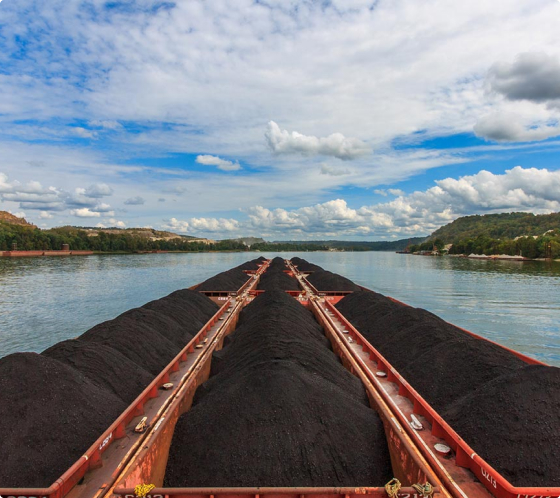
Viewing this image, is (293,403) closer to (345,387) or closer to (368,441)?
(368,441)

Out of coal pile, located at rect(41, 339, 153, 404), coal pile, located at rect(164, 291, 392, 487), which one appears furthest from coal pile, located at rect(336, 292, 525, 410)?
coal pile, located at rect(41, 339, 153, 404)

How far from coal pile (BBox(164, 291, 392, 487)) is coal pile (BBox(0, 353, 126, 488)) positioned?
938 millimetres

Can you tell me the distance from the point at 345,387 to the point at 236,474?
2.12 m

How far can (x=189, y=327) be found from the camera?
938 cm

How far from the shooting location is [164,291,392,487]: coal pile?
3.17m

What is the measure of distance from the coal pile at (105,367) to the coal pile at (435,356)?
429cm

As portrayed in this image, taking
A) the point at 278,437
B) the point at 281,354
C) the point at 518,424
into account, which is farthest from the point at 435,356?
the point at 278,437

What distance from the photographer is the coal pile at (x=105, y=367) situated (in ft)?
15.7

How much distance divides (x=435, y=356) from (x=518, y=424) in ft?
7.90

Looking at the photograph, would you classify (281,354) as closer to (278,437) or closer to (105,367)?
(278,437)

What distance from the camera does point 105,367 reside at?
5059 mm

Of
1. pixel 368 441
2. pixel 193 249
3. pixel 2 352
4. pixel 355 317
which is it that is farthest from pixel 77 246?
pixel 368 441

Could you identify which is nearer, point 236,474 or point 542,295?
point 236,474

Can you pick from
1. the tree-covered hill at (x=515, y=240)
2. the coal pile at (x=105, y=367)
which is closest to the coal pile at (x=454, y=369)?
the coal pile at (x=105, y=367)
